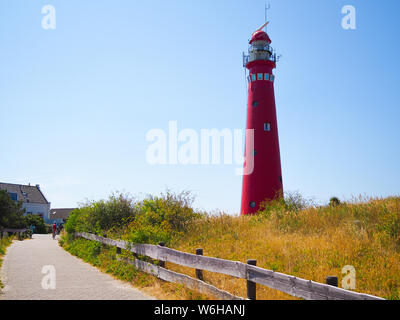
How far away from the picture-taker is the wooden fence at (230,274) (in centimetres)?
484

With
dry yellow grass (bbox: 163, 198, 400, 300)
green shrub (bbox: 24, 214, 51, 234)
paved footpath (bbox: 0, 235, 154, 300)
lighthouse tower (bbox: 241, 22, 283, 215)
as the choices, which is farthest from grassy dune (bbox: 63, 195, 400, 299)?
green shrub (bbox: 24, 214, 51, 234)

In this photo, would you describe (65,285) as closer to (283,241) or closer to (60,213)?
(283,241)

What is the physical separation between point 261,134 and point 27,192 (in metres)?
56.1

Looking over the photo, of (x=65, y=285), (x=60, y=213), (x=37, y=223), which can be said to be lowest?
(x=60, y=213)

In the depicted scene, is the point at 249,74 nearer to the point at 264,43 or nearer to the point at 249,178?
the point at 264,43

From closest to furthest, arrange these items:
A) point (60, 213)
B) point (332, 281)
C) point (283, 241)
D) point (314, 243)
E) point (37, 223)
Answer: point (332, 281), point (314, 243), point (283, 241), point (37, 223), point (60, 213)

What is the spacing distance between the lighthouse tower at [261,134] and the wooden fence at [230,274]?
42.6 ft

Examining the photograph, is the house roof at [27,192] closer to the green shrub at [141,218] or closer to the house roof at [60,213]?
the house roof at [60,213]

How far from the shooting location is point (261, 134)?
23578 mm

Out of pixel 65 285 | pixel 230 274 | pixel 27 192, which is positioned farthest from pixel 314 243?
pixel 27 192

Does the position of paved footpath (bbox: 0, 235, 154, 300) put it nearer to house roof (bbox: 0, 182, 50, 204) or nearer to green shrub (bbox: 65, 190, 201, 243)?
green shrub (bbox: 65, 190, 201, 243)

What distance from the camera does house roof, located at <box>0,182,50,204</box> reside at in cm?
6081

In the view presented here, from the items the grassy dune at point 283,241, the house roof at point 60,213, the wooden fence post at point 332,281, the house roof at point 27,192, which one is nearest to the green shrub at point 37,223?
the house roof at point 27,192
